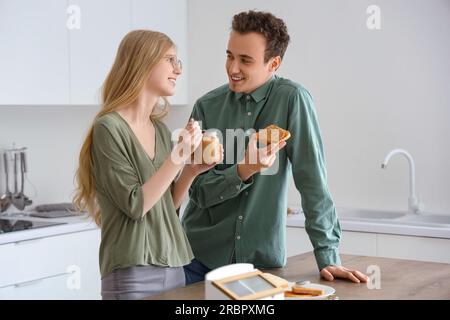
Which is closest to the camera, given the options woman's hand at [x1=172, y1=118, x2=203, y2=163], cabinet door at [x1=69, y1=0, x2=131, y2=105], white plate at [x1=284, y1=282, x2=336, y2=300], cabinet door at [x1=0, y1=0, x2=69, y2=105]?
white plate at [x1=284, y1=282, x2=336, y2=300]

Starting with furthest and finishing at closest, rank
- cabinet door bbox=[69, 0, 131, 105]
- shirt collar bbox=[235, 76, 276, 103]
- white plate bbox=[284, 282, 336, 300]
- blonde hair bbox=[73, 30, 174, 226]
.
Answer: cabinet door bbox=[69, 0, 131, 105] < shirt collar bbox=[235, 76, 276, 103] < blonde hair bbox=[73, 30, 174, 226] < white plate bbox=[284, 282, 336, 300]

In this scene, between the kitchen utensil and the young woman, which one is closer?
the young woman

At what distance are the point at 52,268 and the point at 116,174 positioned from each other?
74.1 inches

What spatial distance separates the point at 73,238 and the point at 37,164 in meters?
0.70

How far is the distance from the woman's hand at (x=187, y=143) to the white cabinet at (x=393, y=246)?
6.14 feet

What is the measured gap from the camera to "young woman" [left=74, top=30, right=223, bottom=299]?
2148 millimetres

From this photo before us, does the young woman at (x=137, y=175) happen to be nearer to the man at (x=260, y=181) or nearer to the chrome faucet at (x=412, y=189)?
the man at (x=260, y=181)

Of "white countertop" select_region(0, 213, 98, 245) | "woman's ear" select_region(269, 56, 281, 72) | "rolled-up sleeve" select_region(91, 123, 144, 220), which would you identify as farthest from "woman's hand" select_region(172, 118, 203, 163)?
"white countertop" select_region(0, 213, 98, 245)

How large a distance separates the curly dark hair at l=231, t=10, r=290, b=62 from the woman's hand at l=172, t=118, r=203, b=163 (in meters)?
0.40

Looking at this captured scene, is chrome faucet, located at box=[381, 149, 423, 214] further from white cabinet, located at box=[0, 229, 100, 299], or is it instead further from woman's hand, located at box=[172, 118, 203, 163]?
woman's hand, located at box=[172, 118, 203, 163]

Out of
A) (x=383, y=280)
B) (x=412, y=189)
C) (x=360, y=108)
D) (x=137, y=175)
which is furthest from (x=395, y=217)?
(x=137, y=175)

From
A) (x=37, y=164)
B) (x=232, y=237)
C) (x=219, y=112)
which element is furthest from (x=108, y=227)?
(x=37, y=164)

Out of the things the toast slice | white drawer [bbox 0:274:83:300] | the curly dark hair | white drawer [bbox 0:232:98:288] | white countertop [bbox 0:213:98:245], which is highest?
the curly dark hair

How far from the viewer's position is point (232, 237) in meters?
2.42
